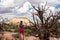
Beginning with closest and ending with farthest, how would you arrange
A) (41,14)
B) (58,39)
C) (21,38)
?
(41,14)
(21,38)
(58,39)

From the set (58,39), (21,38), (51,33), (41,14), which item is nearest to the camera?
(41,14)

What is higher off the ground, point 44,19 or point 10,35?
point 44,19

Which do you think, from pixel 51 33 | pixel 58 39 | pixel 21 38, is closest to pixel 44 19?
pixel 51 33

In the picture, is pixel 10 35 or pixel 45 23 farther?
pixel 10 35

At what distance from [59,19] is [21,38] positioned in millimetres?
6305

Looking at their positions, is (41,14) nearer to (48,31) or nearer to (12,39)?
(48,31)

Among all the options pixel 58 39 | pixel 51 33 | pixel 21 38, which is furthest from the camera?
pixel 58 39

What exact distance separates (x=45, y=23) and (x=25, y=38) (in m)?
6.25

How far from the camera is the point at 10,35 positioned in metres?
32.7

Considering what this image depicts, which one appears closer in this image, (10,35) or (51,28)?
(51,28)

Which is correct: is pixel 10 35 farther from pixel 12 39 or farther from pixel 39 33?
pixel 39 33

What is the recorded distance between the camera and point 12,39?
32469 millimetres

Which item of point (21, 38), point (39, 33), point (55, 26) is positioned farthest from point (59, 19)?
point (21, 38)

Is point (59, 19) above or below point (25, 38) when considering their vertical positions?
above
